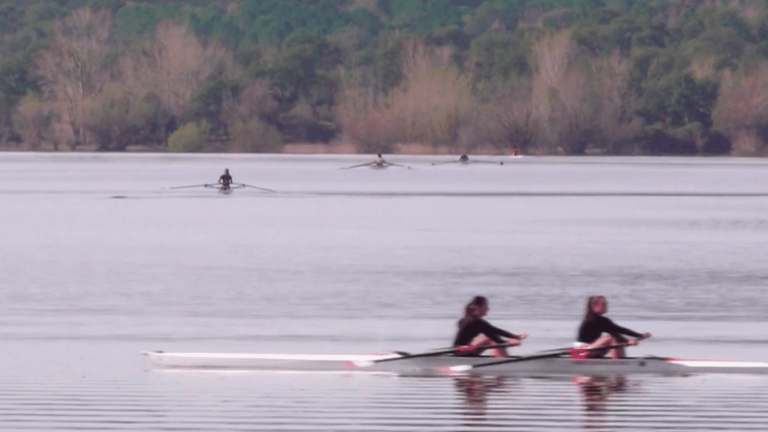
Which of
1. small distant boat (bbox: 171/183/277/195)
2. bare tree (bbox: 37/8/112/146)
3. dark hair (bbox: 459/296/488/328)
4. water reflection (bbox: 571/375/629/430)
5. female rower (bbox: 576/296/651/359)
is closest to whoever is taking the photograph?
water reflection (bbox: 571/375/629/430)

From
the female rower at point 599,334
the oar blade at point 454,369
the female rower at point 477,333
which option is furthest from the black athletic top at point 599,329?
the oar blade at point 454,369

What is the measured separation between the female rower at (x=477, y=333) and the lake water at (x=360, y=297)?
0.31 m

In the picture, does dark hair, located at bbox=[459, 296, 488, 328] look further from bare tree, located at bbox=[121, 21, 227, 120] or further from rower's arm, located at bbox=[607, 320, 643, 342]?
bare tree, located at bbox=[121, 21, 227, 120]

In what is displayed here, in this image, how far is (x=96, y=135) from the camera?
114 meters

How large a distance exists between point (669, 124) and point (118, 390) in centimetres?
9616

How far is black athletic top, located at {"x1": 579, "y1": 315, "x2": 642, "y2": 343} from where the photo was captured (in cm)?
1630

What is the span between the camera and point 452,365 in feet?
53.2

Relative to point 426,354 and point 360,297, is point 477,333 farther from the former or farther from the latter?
point 360,297

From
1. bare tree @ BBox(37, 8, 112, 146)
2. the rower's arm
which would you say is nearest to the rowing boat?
the rower's arm

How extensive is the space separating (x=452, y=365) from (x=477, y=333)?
1.27ft

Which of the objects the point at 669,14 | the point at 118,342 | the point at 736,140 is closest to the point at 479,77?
the point at 736,140

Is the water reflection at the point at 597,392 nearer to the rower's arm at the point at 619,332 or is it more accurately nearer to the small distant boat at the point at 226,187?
the rower's arm at the point at 619,332

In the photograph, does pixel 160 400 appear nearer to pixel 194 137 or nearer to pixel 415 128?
pixel 415 128

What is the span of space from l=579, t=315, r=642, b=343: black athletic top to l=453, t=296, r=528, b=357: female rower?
666mm
